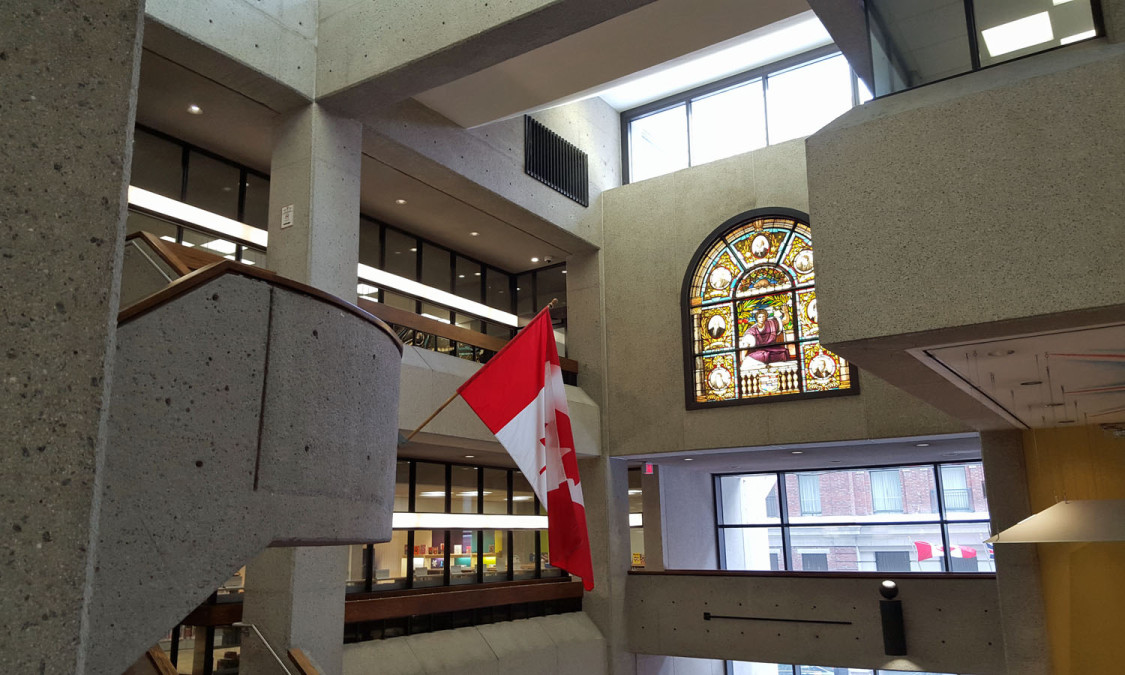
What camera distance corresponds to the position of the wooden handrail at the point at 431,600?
325 inches

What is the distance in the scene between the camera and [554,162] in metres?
13.0

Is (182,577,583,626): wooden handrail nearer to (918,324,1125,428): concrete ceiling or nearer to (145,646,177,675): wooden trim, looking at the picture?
(145,646,177,675): wooden trim

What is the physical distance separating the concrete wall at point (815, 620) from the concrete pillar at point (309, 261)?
5.89m

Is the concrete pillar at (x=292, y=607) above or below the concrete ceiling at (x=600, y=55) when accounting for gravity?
below

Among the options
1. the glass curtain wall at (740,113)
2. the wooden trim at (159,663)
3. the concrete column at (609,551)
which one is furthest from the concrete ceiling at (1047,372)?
the concrete column at (609,551)

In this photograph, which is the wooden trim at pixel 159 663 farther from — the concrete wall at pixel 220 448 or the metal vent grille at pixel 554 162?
the metal vent grille at pixel 554 162

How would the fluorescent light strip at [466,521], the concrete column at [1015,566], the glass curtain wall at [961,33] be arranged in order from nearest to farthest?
the glass curtain wall at [961,33] → the concrete column at [1015,566] → the fluorescent light strip at [466,521]

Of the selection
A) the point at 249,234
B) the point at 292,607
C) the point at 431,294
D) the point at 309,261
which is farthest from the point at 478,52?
the point at 431,294

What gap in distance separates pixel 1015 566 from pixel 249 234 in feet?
29.3

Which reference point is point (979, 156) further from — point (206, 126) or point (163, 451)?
point (206, 126)

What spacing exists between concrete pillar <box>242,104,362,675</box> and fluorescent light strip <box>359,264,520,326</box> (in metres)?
3.09

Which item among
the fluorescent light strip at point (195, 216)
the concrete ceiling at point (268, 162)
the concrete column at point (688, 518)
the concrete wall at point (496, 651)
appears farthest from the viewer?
the concrete column at point (688, 518)

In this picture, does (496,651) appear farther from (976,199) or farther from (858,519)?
(976,199)

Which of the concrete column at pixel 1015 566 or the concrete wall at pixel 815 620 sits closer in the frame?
the concrete column at pixel 1015 566
